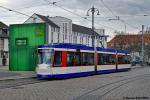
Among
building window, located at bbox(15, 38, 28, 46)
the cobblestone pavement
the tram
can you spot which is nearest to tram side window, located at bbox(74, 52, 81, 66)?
the tram

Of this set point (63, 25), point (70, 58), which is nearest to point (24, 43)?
point (70, 58)

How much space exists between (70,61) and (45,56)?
248 centimetres

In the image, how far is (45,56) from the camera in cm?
2923

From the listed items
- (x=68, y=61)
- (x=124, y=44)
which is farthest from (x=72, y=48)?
(x=124, y=44)

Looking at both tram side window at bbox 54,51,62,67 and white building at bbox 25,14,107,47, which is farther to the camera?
white building at bbox 25,14,107,47

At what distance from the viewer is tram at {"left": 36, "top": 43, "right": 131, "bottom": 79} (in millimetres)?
28688

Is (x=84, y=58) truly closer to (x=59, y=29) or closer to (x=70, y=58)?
(x=70, y=58)

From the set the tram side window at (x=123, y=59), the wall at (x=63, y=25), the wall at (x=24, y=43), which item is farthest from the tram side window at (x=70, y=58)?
the wall at (x=63, y=25)

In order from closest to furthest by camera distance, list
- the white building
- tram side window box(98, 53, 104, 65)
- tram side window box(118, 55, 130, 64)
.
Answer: tram side window box(98, 53, 104, 65), tram side window box(118, 55, 130, 64), the white building

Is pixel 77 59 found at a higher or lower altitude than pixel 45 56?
lower

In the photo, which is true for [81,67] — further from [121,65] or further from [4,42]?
[4,42]

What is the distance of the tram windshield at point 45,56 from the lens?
28822 mm

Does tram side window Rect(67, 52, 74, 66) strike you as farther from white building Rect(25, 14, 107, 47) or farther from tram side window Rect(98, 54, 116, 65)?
white building Rect(25, 14, 107, 47)

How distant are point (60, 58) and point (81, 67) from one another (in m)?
4.30
